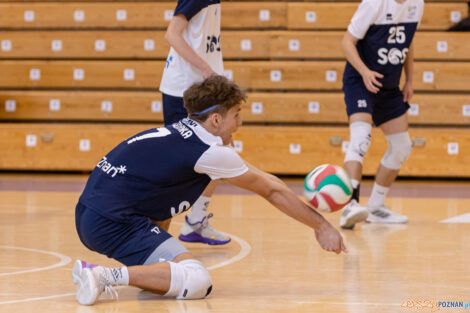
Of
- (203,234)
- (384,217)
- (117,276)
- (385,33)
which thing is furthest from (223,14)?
(117,276)

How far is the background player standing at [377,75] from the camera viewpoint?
4809 mm

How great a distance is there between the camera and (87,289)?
272 cm

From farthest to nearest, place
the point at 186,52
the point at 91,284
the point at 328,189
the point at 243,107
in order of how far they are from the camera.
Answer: the point at 243,107, the point at 186,52, the point at 328,189, the point at 91,284

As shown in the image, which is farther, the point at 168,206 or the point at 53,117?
the point at 53,117

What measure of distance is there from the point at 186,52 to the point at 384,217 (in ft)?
6.40

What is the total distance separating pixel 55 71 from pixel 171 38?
201 inches

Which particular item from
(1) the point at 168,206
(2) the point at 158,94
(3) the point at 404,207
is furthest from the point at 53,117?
(1) the point at 168,206

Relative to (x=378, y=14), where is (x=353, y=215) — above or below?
below

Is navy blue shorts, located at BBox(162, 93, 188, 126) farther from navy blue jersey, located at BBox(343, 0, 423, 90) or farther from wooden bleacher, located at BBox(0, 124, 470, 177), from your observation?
wooden bleacher, located at BBox(0, 124, 470, 177)

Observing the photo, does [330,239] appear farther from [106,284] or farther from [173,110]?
[173,110]

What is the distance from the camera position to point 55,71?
8.84m

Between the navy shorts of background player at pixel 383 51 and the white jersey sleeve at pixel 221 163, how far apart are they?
2.19 meters

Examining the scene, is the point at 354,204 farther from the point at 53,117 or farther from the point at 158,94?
the point at 53,117

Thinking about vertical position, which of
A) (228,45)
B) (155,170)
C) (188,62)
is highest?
(228,45)
